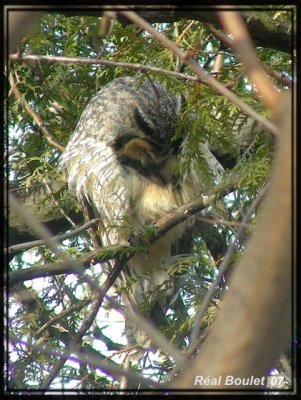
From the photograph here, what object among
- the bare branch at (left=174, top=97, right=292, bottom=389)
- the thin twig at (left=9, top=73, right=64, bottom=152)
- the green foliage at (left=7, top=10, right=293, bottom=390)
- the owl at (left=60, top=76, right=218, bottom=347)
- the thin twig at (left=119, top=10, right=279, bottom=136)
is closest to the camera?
the bare branch at (left=174, top=97, right=292, bottom=389)

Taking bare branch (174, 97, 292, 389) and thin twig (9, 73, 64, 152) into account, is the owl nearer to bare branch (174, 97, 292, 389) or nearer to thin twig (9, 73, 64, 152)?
thin twig (9, 73, 64, 152)

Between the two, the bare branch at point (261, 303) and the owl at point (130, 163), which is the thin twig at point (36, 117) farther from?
the bare branch at point (261, 303)

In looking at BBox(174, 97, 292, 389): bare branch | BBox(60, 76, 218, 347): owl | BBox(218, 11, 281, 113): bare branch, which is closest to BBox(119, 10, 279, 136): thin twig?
BBox(218, 11, 281, 113): bare branch

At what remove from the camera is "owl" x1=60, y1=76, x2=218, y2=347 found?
10.5 feet

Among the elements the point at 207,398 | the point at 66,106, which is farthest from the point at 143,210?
the point at 207,398

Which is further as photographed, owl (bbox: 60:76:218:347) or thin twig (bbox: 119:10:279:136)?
owl (bbox: 60:76:218:347)

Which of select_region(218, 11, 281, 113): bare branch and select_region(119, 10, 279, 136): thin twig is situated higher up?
select_region(119, 10, 279, 136): thin twig

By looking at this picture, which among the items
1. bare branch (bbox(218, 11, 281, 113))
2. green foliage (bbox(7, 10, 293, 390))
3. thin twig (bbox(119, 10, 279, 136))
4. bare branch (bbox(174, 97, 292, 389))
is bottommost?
bare branch (bbox(174, 97, 292, 389))

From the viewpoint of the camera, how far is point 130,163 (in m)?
3.30

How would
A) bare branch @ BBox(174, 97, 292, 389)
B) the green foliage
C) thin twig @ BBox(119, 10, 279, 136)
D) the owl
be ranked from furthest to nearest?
the owl
the green foliage
thin twig @ BBox(119, 10, 279, 136)
bare branch @ BBox(174, 97, 292, 389)

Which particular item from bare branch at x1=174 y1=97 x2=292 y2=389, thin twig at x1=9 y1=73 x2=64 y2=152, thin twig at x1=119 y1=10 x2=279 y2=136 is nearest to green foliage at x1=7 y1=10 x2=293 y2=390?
thin twig at x1=9 y1=73 x2=64 y2=152

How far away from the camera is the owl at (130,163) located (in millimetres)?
3213

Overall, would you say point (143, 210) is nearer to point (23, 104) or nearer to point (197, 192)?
point (197, 192)

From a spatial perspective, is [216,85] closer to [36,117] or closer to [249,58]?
[249,58]
